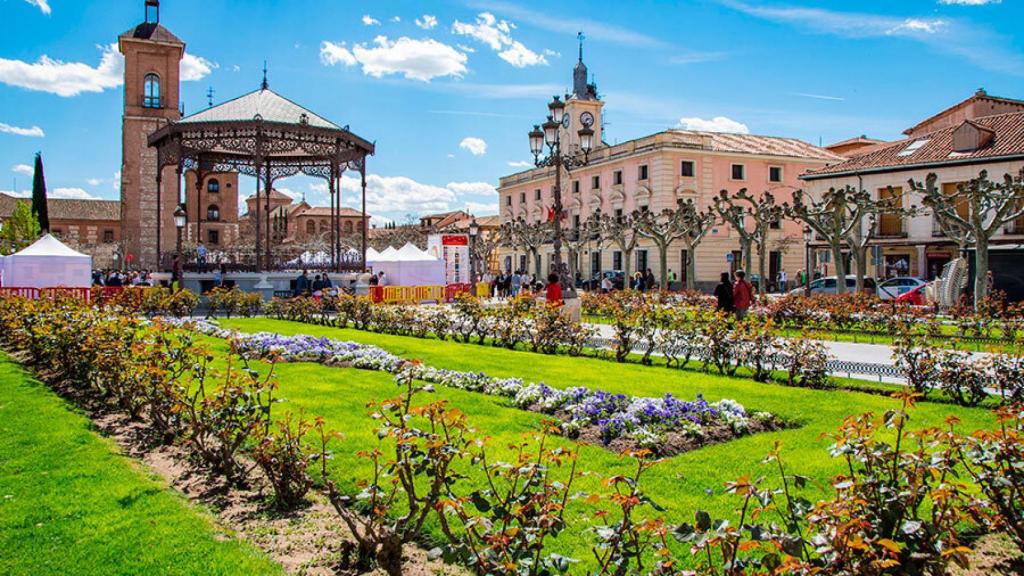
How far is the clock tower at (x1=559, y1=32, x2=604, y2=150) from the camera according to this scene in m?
51.7

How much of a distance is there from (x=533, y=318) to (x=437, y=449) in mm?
10505

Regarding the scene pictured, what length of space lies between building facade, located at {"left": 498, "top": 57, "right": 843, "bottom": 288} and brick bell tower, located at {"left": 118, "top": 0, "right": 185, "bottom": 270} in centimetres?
2702

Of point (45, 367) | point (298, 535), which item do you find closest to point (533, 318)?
point (45, 367)

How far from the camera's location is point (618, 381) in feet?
31.1

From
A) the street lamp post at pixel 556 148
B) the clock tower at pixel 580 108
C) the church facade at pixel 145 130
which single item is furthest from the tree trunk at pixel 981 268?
the church facade at pixel 145 130

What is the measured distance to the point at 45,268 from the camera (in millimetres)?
23922

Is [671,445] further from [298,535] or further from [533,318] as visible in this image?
[533,318]

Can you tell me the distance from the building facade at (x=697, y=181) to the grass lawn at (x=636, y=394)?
27.4 metres

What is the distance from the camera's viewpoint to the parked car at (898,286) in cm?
2442

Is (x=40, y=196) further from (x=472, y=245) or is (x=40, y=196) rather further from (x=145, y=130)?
(x=472, y=245)

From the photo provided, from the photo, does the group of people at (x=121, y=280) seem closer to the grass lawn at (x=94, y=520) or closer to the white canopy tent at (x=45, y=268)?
the white canopy tent at (x=45, y=268)

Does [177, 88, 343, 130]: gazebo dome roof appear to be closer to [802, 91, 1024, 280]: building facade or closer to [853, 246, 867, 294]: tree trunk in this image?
[853, 246, 867, 294]: tree trunk

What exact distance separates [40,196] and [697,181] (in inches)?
1838

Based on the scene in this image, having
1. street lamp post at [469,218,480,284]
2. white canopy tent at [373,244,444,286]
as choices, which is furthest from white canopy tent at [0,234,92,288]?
street lamp post at [469,218,480,284]
